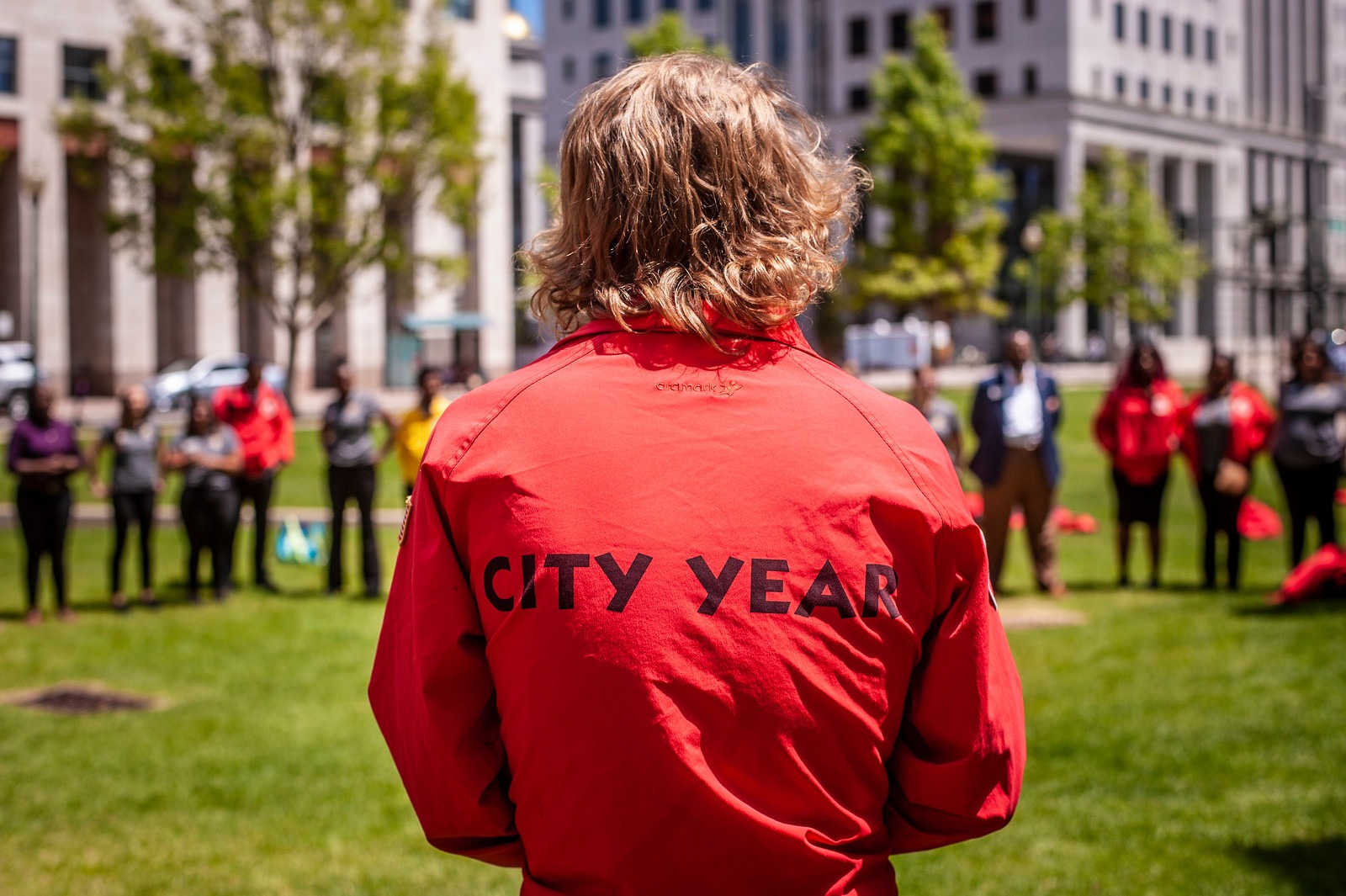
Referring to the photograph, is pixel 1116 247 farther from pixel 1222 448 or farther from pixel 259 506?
pixel 259 506

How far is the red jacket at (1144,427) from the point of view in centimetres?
1202

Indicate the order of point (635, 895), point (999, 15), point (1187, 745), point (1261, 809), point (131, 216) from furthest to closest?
point (999, 15)
point (131, 216)
point (1187, 745)
point (1261, 809)
point (635, 895)

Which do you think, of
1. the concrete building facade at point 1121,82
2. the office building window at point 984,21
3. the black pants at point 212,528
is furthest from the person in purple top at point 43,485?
the office building window at point 984,21

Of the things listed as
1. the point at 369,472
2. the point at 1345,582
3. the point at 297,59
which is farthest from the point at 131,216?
the point at 1345,582

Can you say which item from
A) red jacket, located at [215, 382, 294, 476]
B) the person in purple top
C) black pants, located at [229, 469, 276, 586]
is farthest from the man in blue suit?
the person in purple top

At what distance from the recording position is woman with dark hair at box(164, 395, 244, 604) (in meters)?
12.1

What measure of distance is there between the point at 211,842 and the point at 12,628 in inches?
243

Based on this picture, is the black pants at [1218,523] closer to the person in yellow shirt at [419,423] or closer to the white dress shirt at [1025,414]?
the white dress shirt at [1025,414]

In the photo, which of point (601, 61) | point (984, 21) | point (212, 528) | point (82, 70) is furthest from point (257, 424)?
point (601, 61)

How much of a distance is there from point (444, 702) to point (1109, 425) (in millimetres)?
11290

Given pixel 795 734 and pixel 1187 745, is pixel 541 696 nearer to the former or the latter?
pixel 795 734

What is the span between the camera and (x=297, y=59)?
37.2 meters

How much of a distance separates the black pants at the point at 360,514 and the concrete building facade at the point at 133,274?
2533 centimetres

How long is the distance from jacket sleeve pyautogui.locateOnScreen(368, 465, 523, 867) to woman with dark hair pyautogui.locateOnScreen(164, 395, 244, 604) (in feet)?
35.5
